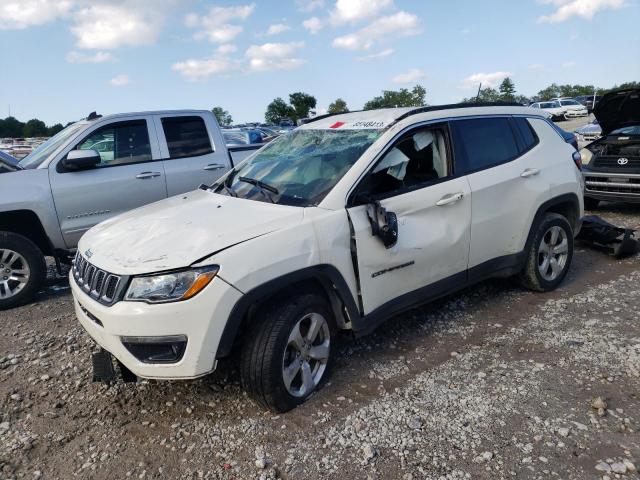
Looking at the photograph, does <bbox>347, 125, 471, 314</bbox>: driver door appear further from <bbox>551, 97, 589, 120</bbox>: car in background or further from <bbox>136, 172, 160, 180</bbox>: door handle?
<bbox>551, 97, 589, 120</bbox>: car in background

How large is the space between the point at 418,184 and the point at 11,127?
65.1 meters

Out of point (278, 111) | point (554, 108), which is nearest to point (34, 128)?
point (278, 111)

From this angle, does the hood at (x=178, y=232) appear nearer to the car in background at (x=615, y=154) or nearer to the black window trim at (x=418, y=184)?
the black window trim at (x=418, y=184)

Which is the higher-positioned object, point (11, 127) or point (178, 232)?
point (11, 127)

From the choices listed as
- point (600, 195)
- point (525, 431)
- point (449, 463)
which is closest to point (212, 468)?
point (449, 463)

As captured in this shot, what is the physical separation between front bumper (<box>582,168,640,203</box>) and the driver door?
496 cm

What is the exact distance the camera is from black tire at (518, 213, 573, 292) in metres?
4.34

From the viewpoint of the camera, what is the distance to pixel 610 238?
5.60 meters

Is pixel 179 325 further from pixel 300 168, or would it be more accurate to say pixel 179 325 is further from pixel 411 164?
pixel 411 164

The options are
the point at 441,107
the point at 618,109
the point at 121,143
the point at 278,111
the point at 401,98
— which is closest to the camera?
the point at 441,107

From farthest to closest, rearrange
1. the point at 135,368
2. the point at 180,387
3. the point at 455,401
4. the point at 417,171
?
the point at 417,171 → the point at 180,387 → the point at 455,401 → the point at 135,368

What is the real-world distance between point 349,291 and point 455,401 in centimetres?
94

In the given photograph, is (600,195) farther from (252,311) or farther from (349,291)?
(252,311)

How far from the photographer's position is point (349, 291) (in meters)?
3.01
